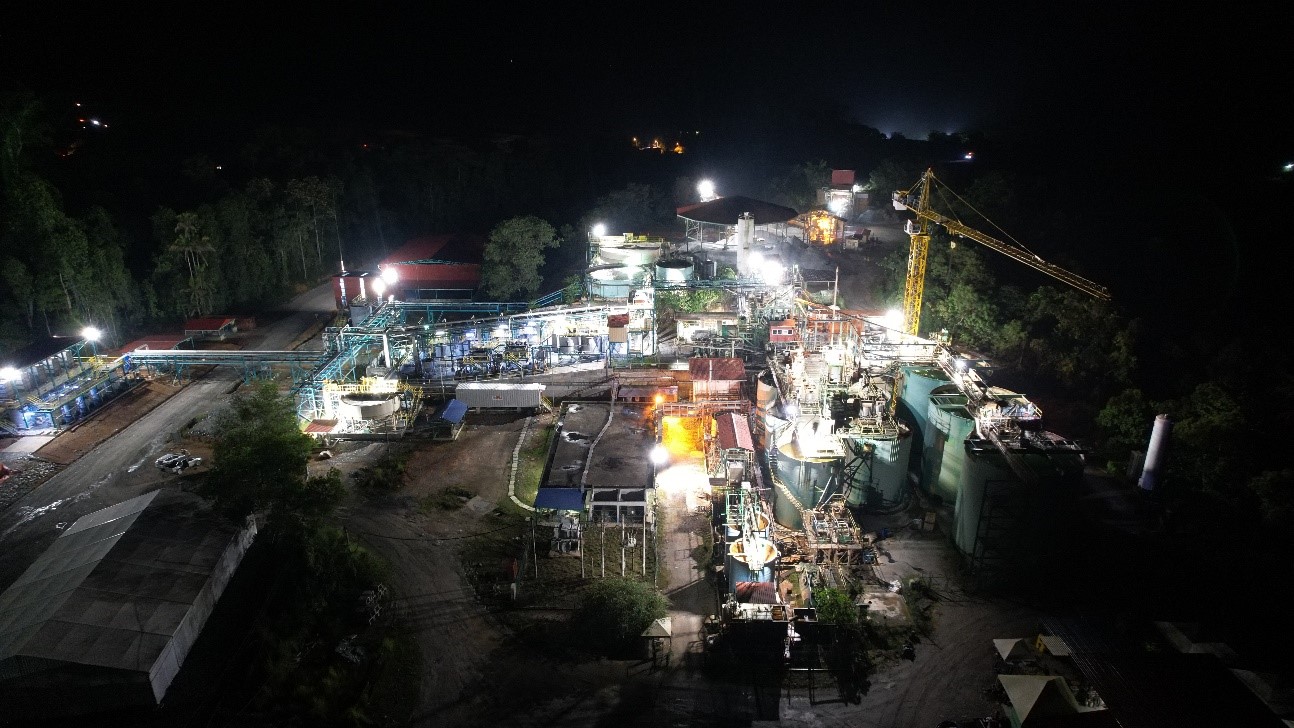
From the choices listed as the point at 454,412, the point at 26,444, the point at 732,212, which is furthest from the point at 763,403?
the point at 26,444

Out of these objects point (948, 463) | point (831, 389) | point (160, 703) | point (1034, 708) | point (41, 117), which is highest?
point (41, 117)

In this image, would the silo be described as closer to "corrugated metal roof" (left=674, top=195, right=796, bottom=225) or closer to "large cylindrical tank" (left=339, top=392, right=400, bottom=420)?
"large cylindrical tank" (left=339, top=392, right=400, bottom=420)

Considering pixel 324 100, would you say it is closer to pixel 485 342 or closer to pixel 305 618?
pixel 485 342

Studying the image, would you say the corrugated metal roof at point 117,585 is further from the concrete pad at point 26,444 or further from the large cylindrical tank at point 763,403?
A: the large cylindrical tank at point 763,403

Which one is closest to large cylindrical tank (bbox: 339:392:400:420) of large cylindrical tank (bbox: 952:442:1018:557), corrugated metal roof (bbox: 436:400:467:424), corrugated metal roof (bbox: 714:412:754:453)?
corrugated metal roof (bbox: 436:400:467:424)

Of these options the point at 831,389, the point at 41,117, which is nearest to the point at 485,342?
the point at 831,389

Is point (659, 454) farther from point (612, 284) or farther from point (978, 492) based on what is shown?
point (612, 284)
